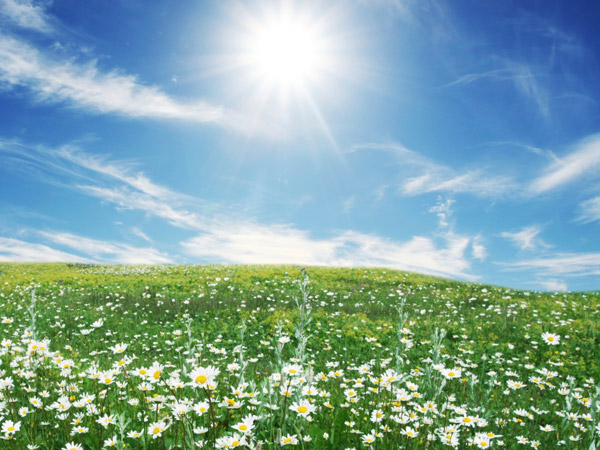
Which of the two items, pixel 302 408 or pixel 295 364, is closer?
pixel 302 408

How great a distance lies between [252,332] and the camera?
1214cm

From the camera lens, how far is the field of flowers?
128 inches

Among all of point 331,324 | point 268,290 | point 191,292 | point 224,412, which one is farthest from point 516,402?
point 191,292

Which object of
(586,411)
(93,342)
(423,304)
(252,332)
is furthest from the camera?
(423,304)

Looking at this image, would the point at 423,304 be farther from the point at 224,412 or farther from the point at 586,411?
the point at 224,412

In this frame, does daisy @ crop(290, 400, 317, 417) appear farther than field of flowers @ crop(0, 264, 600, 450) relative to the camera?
No

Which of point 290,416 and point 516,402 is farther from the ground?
point 290,416

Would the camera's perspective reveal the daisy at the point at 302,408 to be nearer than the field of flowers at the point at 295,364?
Yes

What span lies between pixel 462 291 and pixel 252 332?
12.5 metres

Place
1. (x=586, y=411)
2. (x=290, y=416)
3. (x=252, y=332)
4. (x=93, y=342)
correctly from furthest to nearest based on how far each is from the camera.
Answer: (x=252, y=332), (x=93, y=342), (x=586, y=411), (x=290, y=416)

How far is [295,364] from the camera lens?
13.9ft

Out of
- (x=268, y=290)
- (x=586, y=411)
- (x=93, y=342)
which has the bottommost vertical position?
(x=93, y=342)

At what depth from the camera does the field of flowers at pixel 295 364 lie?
3.26m

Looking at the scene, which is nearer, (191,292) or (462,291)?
(191,292)
